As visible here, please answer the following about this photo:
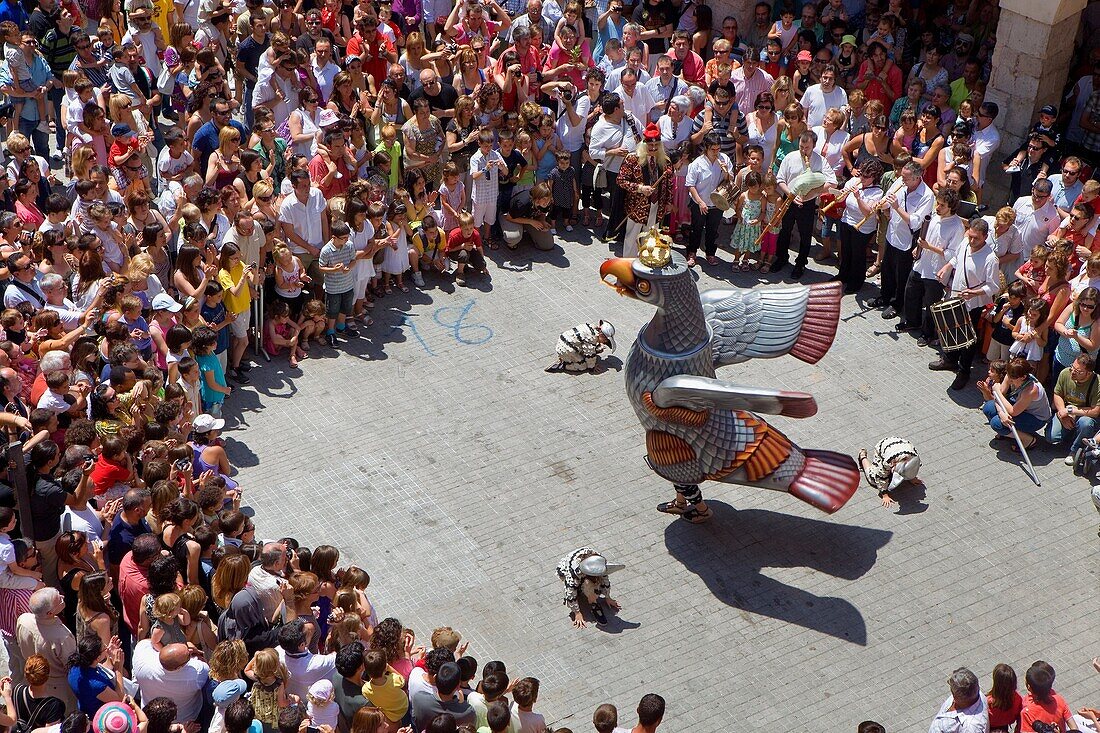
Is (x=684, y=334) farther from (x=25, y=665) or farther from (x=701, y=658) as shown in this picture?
(x=25, y=665)

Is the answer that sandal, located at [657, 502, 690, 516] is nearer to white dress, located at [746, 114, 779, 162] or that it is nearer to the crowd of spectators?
the crowd of spectators

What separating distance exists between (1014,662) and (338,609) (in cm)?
482

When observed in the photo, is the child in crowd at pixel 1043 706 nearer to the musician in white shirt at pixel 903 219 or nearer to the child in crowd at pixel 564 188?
the musician in white shirt at pixel 903 219

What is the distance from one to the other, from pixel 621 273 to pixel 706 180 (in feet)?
14.0

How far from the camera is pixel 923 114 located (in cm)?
1459

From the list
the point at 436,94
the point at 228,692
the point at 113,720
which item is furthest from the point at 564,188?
the point at 113,720

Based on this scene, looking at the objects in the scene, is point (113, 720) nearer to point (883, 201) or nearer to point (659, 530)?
point (659, 530)

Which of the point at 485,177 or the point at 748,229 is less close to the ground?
the point at 485,177

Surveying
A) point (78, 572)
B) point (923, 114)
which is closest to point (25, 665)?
point (78, 572)

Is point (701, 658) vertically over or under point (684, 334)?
under

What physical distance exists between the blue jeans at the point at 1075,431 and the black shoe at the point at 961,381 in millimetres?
1016

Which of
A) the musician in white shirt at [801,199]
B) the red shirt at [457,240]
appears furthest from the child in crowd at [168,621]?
the musician in white shirt at [801,199]

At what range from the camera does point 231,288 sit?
40.7 feet

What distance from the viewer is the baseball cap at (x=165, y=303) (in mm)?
11734
